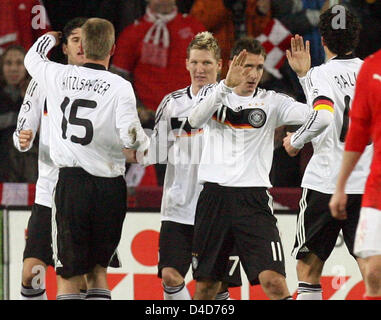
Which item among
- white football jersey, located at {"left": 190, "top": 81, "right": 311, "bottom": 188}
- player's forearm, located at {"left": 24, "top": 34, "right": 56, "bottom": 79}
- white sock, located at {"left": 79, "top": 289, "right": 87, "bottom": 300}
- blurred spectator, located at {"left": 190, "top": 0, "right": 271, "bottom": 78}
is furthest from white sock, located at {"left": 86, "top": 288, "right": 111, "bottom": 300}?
blurred spectator, located at {"left": 190, "top": 0, "right": 271, "bottom": 78}

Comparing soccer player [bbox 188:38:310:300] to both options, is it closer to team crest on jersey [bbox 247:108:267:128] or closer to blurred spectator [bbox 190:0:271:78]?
team crest on jersey [bbox 247:108:267:128]

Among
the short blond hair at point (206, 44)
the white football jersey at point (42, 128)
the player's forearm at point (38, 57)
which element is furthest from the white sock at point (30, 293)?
the short blond hair at point (206, 44)

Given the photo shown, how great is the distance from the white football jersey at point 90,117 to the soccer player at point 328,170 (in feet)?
3.69

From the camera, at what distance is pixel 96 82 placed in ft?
20.0

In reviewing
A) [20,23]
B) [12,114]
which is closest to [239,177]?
[12,114]

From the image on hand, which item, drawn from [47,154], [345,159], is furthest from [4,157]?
[345,159]

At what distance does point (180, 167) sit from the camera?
269 inches

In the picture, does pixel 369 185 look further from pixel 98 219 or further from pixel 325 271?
pixel 325 271

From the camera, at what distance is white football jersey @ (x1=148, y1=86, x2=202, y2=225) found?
679 centimetres

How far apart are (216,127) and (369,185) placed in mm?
1551

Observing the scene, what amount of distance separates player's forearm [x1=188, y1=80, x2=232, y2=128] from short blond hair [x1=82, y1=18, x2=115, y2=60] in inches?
24.5

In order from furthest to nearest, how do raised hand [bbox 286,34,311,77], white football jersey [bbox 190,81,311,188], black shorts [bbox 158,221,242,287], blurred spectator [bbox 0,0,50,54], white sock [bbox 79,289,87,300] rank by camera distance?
blurred spectator [bbox 0,0,50,54], black shorts [bbox 158,221,242,287], raised hand [bbox 286,34,311,77], white sock [bbox 79,289,87,300], white football jersey [bbox 190,81,311,188]

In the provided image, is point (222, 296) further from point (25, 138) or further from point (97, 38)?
point (97, 38)

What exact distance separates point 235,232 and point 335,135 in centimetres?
86
